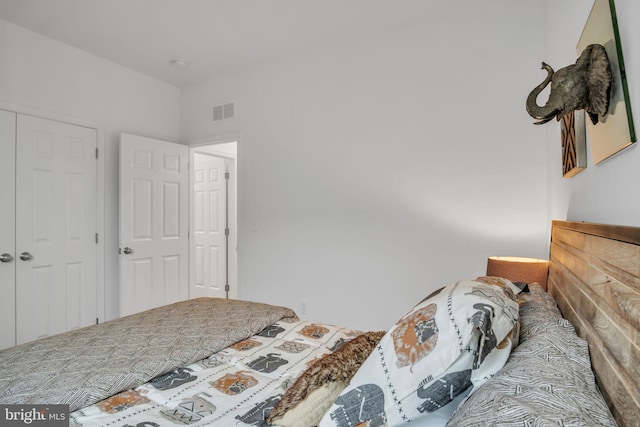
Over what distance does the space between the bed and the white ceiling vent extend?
8.72 feet

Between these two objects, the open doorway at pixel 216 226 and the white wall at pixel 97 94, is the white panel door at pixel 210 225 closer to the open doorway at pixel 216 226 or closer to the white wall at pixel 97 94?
the open doorway at pixel 216 226

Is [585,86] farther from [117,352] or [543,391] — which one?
[117,352]

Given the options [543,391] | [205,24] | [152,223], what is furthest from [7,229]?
[543,391]

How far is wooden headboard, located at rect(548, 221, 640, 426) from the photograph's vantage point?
0.60 metres

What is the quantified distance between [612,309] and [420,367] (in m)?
0.42

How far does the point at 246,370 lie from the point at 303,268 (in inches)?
74.8

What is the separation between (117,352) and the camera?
136 cm

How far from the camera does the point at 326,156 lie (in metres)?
3.13

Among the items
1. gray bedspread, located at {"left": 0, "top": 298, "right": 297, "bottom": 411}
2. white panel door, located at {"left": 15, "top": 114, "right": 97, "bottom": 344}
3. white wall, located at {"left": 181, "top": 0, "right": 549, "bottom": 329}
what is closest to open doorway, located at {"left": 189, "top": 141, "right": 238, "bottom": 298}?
white wall, located at {"left": 181, "top": 0, "right": 549, "bottom": 329}

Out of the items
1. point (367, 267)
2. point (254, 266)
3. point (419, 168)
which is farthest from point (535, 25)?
point (254, 266)

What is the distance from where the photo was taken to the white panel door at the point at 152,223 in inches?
131

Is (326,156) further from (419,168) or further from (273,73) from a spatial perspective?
(273,73)

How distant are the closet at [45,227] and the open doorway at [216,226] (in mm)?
1507

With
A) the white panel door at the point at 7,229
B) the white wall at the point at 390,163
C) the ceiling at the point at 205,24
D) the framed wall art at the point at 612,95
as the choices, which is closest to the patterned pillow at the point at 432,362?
the framed wall art at the point at 612,95
